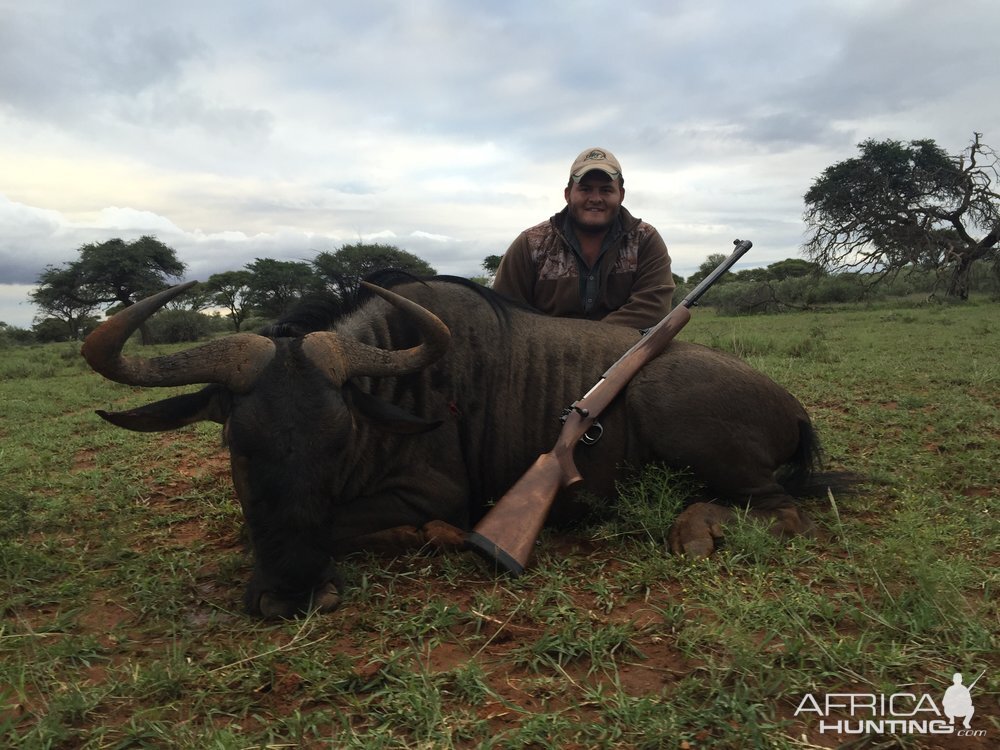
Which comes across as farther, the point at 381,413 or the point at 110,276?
the point at 110,276

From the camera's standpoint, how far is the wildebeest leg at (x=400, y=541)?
3.05 metres

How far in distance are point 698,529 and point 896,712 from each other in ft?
4.23

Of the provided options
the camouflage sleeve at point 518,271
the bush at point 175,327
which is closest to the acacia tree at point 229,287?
the bush at point 175,327

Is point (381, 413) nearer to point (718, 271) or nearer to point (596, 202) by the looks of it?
point (718, 271)

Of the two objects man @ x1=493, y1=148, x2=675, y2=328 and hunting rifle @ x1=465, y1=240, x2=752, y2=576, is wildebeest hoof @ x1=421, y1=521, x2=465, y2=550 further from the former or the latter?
man @ x1=493, y1=148, x2=675, y2=328

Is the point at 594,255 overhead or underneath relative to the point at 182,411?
overhead

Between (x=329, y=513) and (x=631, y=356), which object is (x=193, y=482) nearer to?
(x=329, y=513)

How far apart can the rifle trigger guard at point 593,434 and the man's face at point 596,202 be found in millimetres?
2113

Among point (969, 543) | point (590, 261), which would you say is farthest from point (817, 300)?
point (969, 543)

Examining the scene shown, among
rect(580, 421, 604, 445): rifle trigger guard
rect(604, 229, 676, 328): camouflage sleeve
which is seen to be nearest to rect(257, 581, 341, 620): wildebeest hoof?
rect(580, 421, 604, 445): rifle trigger guard

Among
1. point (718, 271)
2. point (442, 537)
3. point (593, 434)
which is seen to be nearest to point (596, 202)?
point (718, 271)

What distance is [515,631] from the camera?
2.29 metres

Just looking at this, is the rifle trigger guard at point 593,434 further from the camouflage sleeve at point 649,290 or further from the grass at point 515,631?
the camouflage sleeve at point 649,290

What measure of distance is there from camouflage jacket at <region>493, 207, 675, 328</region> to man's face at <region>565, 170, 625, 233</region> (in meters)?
0.10
